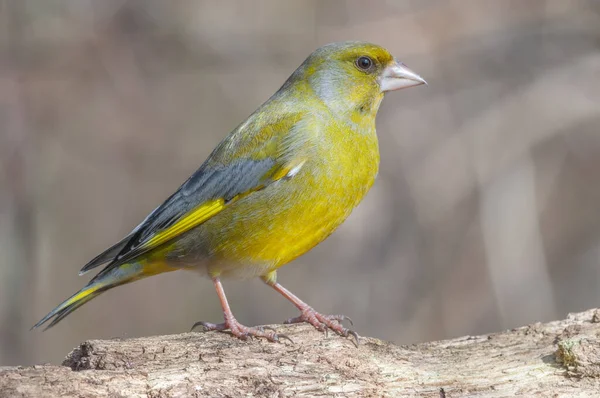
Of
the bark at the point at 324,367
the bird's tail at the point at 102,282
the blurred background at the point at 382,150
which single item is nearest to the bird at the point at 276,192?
the bird's tail at the point at 102,282

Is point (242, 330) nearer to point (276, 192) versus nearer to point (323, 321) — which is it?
point (323, 321)

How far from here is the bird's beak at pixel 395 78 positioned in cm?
625

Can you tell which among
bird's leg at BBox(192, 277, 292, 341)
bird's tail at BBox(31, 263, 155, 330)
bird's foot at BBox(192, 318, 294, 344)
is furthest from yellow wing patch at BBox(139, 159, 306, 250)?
bird's foot at BBox(192, 318, 294, 344)

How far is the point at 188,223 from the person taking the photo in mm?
5895

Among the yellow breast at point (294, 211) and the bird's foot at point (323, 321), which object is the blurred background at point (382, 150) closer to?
the bird's foot at point (323, 321)

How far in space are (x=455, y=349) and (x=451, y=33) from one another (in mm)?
5953

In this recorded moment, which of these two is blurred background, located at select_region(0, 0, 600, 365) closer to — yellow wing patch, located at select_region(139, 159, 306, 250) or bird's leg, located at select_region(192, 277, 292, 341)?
bird's leg, located at select_region(192, 277, 292, 341)

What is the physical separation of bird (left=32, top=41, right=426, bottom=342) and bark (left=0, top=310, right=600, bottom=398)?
→ 32 centimetres

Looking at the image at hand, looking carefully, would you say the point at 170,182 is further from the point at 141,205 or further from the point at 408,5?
the point at 408,5

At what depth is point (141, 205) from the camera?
1060 centimetres

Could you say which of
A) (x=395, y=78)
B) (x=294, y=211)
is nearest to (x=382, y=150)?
(x=395, y=78)

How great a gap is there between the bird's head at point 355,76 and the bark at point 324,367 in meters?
1.69

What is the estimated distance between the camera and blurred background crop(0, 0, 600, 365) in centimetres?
943

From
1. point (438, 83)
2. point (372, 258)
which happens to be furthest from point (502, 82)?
point (372, 258)
